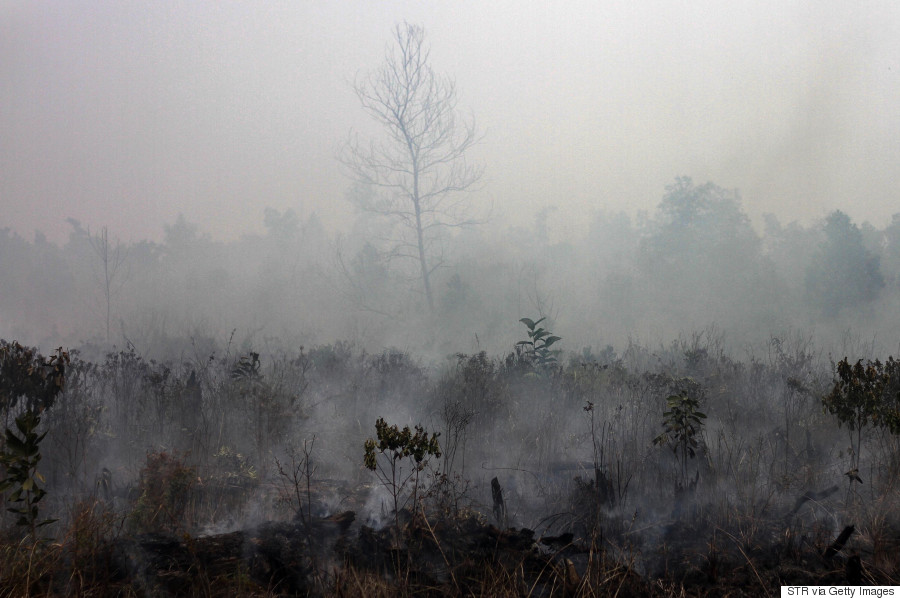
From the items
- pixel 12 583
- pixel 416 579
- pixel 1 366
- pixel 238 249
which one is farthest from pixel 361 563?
pixel 238 249

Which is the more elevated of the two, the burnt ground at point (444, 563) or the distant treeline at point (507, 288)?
the distant treeline at point (507, 288)

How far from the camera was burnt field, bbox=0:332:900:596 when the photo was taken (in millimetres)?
3617

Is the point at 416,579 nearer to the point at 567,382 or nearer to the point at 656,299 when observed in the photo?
the point at 567,382

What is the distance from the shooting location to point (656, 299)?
22.8 meters

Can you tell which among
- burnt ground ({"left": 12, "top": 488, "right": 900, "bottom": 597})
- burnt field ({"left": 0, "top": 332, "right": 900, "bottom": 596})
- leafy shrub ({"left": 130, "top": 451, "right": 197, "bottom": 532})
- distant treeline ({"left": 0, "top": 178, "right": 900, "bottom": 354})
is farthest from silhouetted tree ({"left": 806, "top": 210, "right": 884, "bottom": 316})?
leafy shrub ({"left": 130, "top": 451, "right": 197, "bottom": 532})

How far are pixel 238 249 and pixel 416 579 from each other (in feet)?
110

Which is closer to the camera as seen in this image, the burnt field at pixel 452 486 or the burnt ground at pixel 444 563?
the burnt ground at pixel 444 563

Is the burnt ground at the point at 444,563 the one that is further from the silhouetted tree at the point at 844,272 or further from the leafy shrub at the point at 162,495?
the silhouetted tree at the point at 844,272

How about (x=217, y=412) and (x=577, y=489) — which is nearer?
(x=577, y=489)

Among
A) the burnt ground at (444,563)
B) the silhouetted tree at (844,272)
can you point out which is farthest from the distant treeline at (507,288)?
the burnt ground at (444,563)

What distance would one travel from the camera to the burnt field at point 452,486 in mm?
3617

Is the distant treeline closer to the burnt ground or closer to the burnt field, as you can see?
the burnt field

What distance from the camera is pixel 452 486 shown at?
17.1ft

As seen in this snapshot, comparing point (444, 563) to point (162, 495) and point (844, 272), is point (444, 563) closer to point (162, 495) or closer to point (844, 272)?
point (162, 495)
